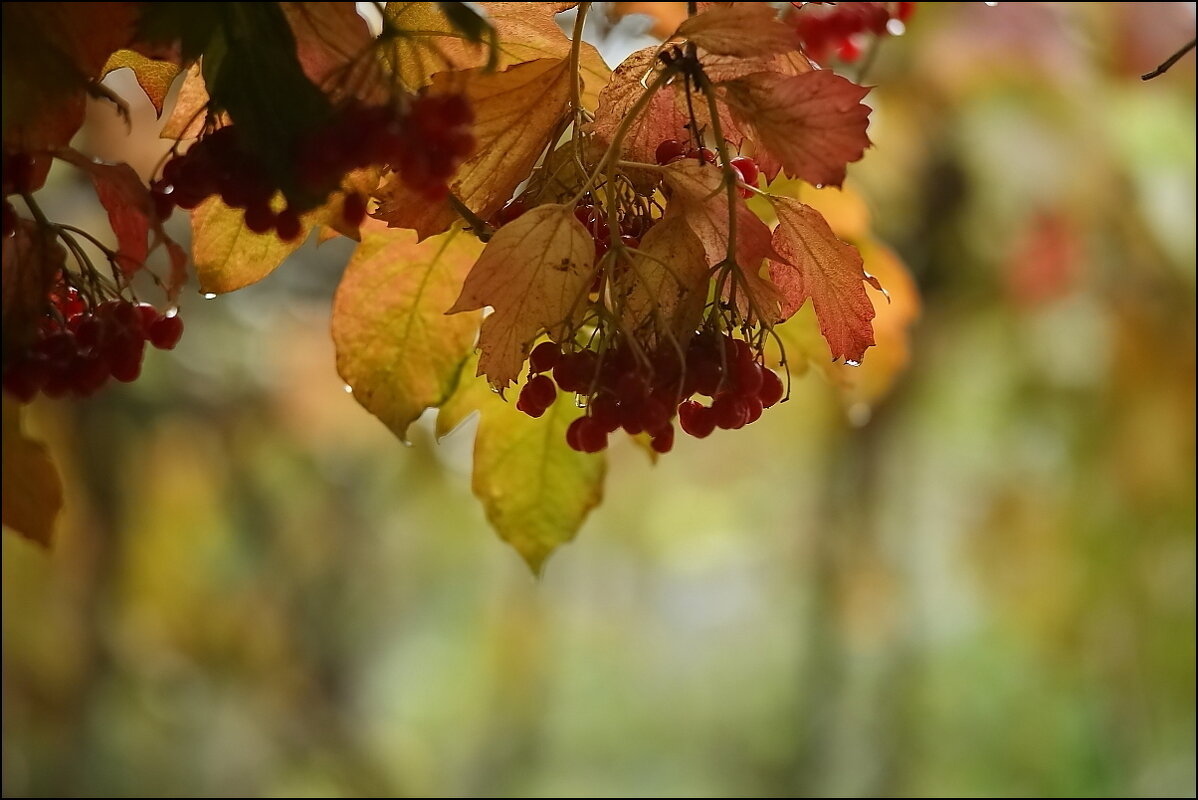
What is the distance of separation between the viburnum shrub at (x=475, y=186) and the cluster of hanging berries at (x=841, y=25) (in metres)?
0.47

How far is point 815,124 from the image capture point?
0.54 m

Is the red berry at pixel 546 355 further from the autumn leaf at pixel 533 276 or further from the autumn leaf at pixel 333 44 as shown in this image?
the autumn leaf at pixel 333 44

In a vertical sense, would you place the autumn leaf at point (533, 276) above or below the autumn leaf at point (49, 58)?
below

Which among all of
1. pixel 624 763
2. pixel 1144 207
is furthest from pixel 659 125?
pixel 624 763

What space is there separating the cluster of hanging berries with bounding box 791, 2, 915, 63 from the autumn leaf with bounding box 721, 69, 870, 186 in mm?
516

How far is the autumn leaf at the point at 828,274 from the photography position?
609 mm

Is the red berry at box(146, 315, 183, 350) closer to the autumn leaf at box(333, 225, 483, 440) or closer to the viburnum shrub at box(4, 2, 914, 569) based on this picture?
the viburnum shrub at box(4, 2, 914, 569)

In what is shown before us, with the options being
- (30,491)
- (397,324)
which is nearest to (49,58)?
(30,491)

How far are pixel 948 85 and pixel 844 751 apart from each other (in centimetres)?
210

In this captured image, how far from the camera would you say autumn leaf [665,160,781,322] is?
0.57 metres

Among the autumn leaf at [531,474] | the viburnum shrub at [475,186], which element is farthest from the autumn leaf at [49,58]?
the autumn leaf at [531,474]

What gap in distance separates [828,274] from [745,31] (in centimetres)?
16

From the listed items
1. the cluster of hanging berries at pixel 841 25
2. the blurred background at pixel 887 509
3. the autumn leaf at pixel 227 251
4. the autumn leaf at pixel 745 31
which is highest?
the autumn leaf at pixel 745 31

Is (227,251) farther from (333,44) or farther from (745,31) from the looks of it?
(745,31)
